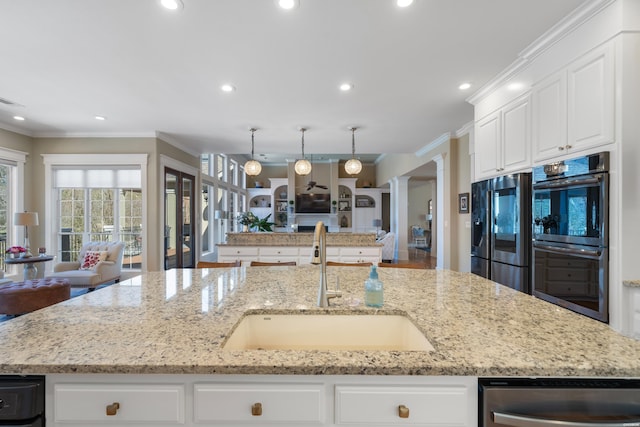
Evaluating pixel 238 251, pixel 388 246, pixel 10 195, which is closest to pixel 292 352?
pixel 238 251

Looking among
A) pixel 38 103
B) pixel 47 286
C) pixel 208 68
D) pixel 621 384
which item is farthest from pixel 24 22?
pixel 621 384

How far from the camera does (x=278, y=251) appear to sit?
4621mm

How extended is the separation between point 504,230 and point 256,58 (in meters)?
2.67

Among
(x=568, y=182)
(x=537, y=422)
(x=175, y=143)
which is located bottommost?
(x=537, y=422)

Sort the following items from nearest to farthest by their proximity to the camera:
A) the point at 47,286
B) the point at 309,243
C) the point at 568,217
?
the point at 568,217
the point at 47,286
the point at 309,243

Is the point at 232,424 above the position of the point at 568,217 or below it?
below

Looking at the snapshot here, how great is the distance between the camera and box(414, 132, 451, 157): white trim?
5.24 meters

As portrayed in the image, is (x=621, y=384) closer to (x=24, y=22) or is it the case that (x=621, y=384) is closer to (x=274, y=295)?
(x=274, y=295)

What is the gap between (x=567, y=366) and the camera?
0.78 meters

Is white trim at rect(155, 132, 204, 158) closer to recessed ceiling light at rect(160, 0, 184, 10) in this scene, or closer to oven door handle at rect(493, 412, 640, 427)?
recessed ceiling light at rect(160, 0, 184, 10)

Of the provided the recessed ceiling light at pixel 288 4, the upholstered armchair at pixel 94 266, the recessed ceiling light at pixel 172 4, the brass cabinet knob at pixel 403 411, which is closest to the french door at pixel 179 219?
the upholstered armchair at pixel 94 266

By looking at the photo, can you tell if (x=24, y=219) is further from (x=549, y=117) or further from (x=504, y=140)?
(x=549, y=117)

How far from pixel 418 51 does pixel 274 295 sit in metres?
2.31

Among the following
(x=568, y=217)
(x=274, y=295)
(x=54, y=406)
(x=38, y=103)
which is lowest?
(x=54, y=406)
